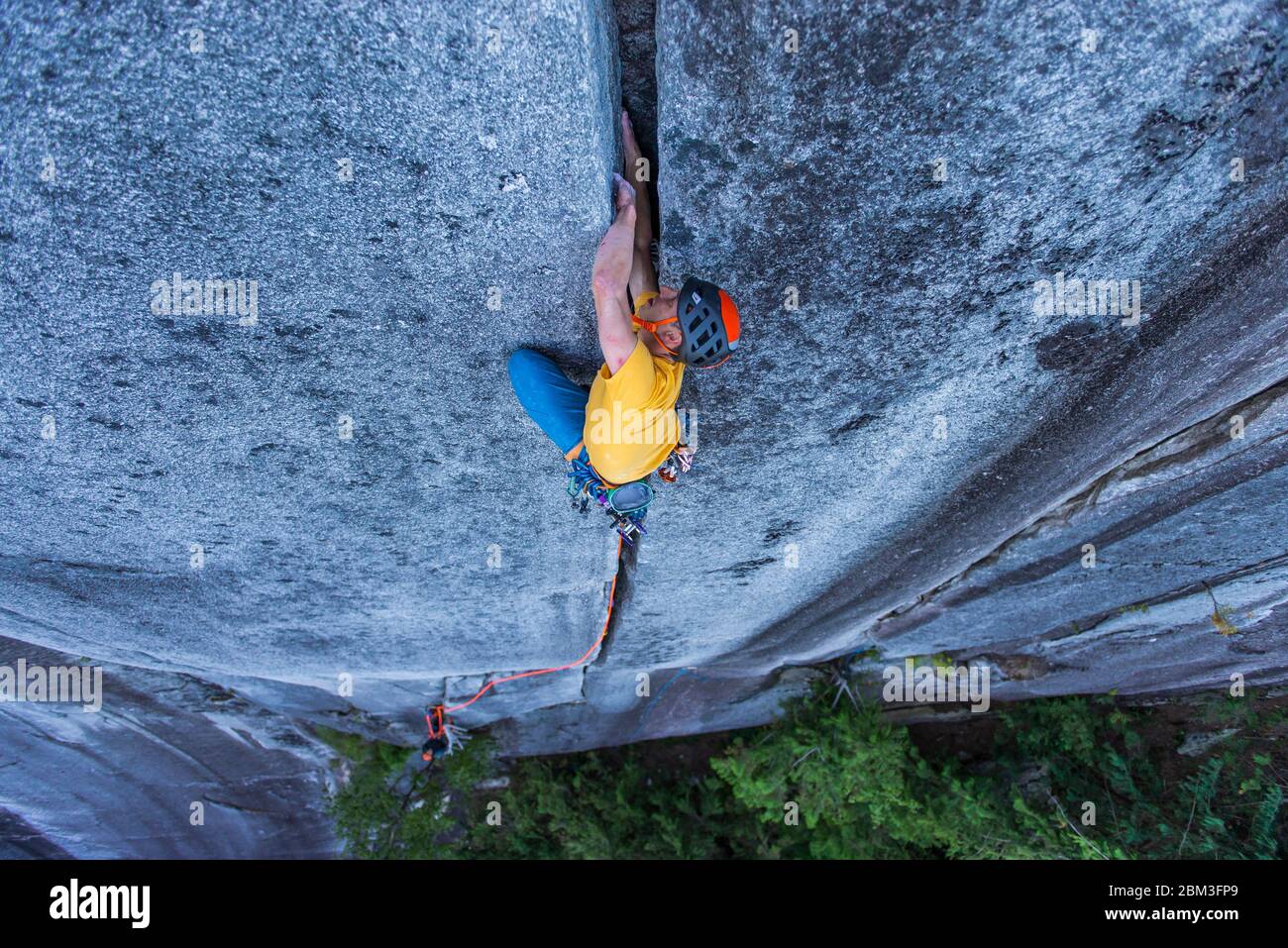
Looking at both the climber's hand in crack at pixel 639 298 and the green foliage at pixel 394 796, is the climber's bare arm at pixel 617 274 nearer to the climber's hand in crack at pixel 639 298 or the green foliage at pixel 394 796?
the climber's hand in crack at pixel 639 298

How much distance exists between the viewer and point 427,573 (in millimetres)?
3893

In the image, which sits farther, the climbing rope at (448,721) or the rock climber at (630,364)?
the climbing rope at (448,721)

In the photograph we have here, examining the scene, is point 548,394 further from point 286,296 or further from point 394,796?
point 394,796

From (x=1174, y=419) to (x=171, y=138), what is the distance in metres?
3.62

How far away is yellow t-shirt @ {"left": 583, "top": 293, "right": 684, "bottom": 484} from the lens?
2463mm

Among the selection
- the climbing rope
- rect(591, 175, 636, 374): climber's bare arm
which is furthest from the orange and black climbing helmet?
the climbing rope

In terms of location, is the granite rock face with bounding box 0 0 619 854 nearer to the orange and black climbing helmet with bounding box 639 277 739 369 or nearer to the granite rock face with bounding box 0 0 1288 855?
the granite rock face with bounding box 0 0 1288 855

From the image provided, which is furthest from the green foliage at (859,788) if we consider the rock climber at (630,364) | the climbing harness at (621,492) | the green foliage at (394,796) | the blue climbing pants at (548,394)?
the blue climbing pants at (548,394)

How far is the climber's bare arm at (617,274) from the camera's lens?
229 centimetres

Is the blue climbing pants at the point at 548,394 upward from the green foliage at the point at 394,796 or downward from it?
upward

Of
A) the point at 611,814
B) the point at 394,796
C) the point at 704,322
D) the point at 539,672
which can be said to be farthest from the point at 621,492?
the point at 611,814

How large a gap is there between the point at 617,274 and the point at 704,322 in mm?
318

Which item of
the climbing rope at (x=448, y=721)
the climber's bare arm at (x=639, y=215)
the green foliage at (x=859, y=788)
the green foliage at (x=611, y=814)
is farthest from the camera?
the green foliage at (x=611, y=814)

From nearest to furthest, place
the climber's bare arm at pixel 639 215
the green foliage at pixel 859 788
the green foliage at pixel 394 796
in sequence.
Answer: the climber's bare arm at pixel 639 215
the green foliage at pixel 859 788
the green foliage at pixel 394 796
